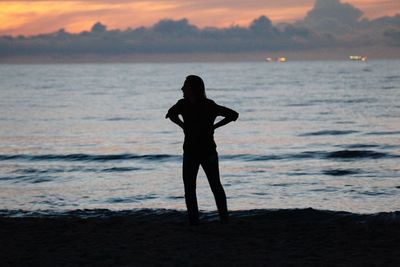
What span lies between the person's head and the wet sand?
183cm

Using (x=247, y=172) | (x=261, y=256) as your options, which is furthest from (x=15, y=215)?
(x=247, y=172)

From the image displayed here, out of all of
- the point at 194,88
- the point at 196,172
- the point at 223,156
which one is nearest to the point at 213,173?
the point at 196,172

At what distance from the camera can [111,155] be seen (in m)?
21.9

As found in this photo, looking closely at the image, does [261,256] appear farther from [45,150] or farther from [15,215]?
[45,150]

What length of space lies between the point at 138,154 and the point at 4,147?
595cm

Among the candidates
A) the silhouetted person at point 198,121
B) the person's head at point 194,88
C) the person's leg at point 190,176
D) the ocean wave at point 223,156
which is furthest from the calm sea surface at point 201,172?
the person's head at point 194,88

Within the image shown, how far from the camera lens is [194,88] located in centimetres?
789

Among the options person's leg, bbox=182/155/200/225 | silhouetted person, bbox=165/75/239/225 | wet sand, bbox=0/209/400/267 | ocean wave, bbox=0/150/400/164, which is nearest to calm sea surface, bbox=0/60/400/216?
ocean wave, bbox=0/150/400/164

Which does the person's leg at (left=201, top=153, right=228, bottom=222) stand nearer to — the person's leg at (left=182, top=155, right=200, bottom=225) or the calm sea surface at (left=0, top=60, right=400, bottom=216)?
the person's leg at (left=182, top=155, right=200, bottom=225)

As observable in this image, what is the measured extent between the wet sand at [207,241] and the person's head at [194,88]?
1.83m

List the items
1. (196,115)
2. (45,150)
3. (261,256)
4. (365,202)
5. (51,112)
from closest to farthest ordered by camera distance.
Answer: (261,256) → (196,115) → (365,202) → (45,150) → (51,112)

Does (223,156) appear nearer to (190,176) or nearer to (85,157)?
(85,157)

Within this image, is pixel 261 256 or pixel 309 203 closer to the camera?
pixel 261 256

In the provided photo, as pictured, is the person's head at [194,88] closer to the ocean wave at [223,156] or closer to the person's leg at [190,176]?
the person's leg at [190,176]
